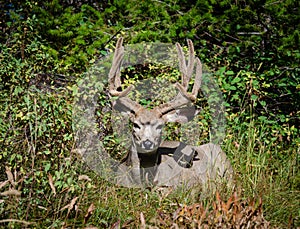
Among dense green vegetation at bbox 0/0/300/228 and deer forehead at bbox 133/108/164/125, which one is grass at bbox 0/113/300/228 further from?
deer forehead at bbox 133/108/164/125

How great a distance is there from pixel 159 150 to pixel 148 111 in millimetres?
441

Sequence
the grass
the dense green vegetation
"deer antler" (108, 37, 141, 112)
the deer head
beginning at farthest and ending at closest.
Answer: "deer antler" (108, 37, 141, 112), the deer head, the dense green vegetation, the grass

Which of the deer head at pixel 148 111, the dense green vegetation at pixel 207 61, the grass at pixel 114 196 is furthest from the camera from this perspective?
the deer head at pixel 148 111

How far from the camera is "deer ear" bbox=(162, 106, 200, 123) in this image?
16.3 feet

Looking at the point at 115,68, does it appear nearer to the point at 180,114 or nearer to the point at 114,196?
the point at 180,114

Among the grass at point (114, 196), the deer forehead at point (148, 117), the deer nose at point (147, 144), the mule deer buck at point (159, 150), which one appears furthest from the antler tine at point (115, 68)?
the grass at point (114, 196)

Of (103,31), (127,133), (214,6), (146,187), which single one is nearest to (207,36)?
(214,6)

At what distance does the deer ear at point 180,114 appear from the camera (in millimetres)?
4969

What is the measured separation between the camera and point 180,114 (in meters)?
5.06

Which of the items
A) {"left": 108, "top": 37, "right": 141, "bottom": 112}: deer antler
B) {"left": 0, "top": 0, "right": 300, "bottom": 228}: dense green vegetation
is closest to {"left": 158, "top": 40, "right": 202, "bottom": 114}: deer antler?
{"left": 108, "top": 37, "right": 141, "bottom": 112}: deer antler

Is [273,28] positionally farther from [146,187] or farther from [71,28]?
[146,187]

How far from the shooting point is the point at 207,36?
23.2ft

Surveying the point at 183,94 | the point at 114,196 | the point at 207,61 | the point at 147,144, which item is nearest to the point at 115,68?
the point at 183,94

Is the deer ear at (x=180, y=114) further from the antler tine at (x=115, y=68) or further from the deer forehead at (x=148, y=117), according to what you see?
the antler tine at (x=115, y=68)
